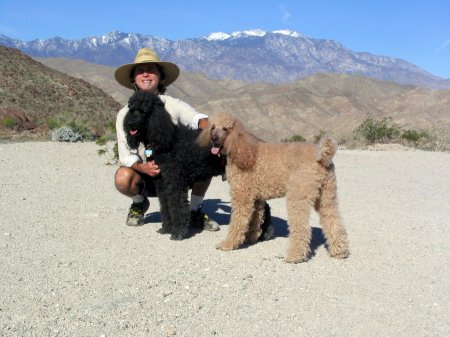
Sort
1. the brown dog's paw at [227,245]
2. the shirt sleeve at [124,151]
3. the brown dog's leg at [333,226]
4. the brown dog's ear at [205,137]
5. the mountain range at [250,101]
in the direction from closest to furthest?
the brown dog's leg at [333,226] < the brown dog's ear at [205,137] < the brown dog's paw at [227,245] < the shirt sleeve at [124,151] < the mountain range at [250,101]

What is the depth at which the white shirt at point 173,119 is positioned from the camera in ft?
21.6

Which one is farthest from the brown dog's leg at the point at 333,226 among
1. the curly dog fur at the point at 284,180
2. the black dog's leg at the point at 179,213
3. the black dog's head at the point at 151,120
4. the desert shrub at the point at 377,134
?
the desert shrub at the point at 377,134

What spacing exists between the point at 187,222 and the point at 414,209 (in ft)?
13.2

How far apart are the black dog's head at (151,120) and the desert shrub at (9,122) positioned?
16.2 m

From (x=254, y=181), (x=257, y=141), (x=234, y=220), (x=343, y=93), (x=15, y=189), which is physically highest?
(x=343, y=93)

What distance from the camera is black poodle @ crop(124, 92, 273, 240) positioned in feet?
19.6

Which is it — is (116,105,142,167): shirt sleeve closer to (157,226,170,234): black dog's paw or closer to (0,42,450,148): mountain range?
(157,226,170,234): black dog's paw

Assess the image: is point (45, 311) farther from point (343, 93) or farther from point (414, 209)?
point (343, 93)

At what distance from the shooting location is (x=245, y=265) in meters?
5.27

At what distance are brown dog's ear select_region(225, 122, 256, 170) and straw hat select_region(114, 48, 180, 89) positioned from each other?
6.37 feet

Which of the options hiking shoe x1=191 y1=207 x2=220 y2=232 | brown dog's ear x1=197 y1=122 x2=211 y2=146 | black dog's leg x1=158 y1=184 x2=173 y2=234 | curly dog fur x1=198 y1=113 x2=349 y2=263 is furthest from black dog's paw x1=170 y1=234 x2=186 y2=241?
brown dog's ear x1=197 y1=122 x2=211 y2=146

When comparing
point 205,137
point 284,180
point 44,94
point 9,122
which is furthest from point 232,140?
point 44,94

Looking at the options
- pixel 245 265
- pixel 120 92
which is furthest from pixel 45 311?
pixel 120 92

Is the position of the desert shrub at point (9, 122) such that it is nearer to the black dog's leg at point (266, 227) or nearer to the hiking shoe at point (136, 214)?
the hiking shoe at point (136, 214)
